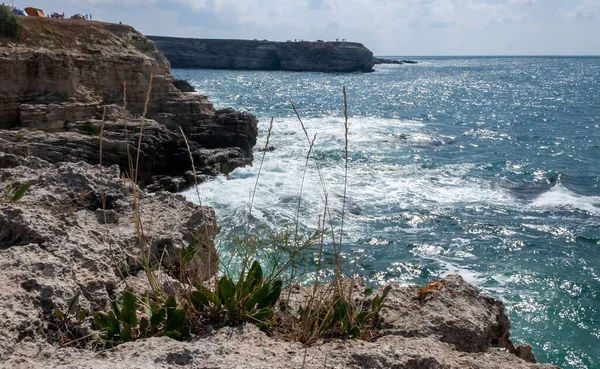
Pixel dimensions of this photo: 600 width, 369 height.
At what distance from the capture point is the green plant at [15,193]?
13.8 ft

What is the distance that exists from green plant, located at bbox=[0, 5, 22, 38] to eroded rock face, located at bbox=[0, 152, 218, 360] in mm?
14633

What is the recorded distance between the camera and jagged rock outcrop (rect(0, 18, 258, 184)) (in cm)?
1473

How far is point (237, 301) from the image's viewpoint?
314 cm

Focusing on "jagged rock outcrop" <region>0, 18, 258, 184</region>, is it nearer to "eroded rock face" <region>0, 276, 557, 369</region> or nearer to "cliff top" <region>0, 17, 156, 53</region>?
"cliff top" <region>0, 17, 156, 53</region>

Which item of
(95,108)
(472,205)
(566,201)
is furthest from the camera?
(566,201)

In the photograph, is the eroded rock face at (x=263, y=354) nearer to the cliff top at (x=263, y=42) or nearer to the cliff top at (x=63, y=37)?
the cliff top at (x=63, y=37)

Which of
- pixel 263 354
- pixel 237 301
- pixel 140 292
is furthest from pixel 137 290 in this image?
pixel 263 354

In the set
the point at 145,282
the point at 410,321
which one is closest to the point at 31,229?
the point at 145,282

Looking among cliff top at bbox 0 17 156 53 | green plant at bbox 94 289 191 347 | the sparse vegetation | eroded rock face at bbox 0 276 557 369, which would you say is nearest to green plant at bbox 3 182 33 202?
the sparse vegetation

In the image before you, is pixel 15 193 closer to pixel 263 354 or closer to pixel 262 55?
pixel 263 354

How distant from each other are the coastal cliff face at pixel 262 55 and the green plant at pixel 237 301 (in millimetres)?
104667

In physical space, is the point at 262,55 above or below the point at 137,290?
above

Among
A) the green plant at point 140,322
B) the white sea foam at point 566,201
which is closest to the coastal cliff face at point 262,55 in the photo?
the white sea foam at point 566,201

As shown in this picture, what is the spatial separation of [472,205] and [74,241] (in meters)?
14.7
